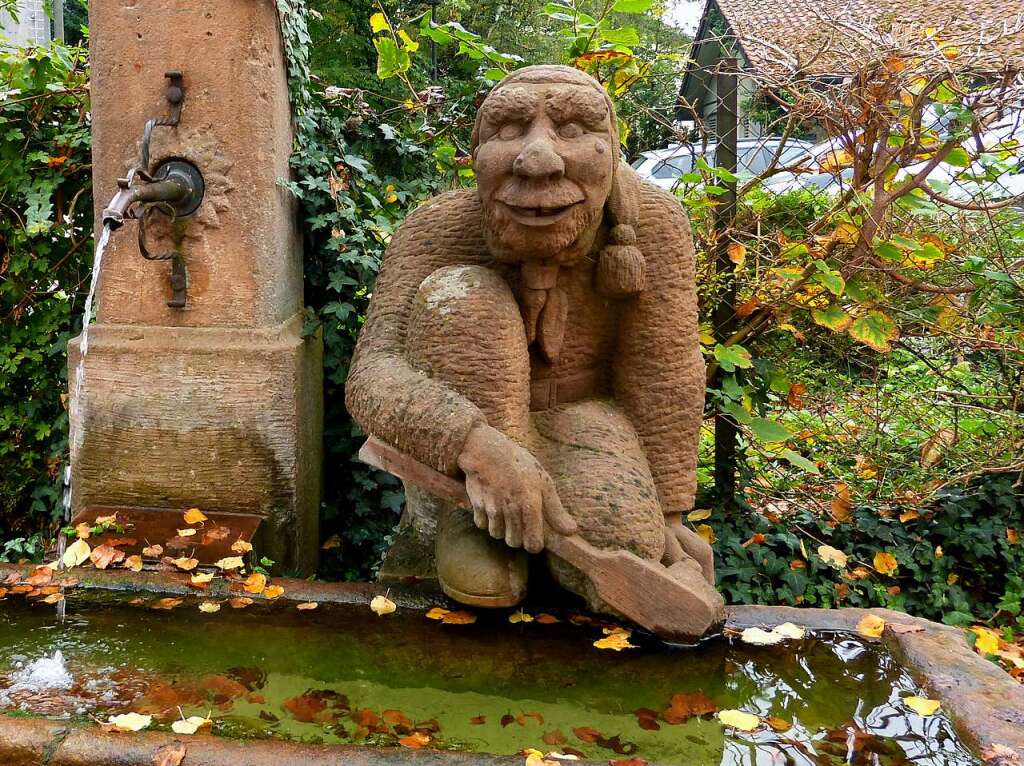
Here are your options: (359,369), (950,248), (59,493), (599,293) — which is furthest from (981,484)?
(59,493)

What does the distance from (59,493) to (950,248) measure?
3.67 metres

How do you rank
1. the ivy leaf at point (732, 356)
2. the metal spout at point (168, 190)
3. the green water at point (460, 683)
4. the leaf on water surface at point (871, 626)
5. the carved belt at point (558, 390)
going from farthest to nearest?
the ivy leaf at point (732, 356)
the metal spout at point (168, 190)
the carved belt at point (558, 390)
the leaf on water surface at point (871, 626)
the green water at point (460, 683)

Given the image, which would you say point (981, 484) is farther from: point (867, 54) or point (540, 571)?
point (540, 571)

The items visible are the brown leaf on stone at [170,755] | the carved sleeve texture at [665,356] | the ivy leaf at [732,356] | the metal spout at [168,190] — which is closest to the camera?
the brown leaf on stone at [170,755]

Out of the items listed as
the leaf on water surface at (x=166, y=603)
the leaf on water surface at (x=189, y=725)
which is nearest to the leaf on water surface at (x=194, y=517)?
the leaf on water surface at (x=166, y=603)

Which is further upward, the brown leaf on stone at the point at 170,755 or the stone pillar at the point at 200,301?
the stone pillar at the point at 200,301

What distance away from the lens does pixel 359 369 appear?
2.21 meters

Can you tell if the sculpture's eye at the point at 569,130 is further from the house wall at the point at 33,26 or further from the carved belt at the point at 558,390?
the house wall at the point at 33,26

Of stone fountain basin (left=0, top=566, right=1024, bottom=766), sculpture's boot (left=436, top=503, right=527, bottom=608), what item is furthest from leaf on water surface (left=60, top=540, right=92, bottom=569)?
sculpture's boot (left=436, top=503, right=527, bottom=608)

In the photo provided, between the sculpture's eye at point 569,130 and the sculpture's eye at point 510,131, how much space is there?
0.10m

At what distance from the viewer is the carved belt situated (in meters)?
2.32

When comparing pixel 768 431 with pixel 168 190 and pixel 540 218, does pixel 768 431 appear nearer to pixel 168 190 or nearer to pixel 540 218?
pixel 540 218

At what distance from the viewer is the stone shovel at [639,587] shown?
6.47 ft

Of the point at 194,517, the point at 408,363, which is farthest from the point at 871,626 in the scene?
the point at 194,517
